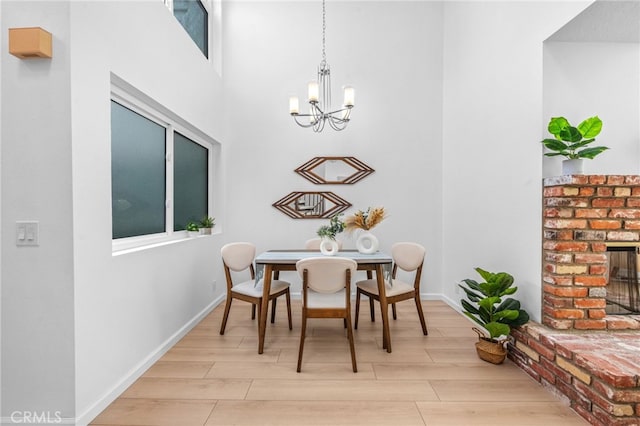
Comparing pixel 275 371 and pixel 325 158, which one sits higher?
pixel 325 158

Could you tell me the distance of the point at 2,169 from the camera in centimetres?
168

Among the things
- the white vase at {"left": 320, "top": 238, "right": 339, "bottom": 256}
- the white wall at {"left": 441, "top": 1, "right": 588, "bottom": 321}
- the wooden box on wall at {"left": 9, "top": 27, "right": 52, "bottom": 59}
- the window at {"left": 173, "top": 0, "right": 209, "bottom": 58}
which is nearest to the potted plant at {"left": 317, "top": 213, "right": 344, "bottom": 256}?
the white vase at {"left": 320, "top": 238, "right": 339, "bottom": 256}

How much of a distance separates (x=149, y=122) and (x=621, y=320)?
3.66m

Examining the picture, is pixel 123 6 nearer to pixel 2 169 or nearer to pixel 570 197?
pixel 2 169

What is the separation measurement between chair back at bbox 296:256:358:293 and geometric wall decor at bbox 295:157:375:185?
2031mm

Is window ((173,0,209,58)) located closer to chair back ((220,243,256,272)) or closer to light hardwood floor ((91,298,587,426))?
chair back ((220,243,256,272))

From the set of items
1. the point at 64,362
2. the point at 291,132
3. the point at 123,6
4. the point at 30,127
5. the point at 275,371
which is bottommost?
the point at 275,371

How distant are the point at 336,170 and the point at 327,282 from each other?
214cm

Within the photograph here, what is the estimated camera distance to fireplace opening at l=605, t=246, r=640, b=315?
2.19m

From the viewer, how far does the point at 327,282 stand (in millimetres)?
2342

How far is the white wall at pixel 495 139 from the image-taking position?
2.38m

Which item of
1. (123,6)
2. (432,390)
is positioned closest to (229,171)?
(123,6)

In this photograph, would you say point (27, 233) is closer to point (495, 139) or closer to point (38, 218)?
point (38, 218)

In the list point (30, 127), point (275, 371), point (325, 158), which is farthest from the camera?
point (325, 158)
